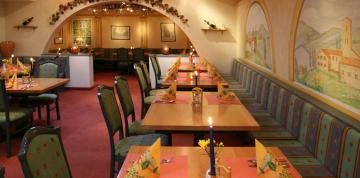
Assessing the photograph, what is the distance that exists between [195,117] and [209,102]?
729 mm

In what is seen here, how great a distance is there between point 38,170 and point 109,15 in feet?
46.9

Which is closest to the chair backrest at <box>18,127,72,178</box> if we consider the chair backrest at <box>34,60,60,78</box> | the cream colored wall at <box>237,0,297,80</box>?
the cream colored wall at <box>237,0,297,80</box>

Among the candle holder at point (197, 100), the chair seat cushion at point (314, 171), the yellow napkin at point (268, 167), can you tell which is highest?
the candle holder at point (197, 100)

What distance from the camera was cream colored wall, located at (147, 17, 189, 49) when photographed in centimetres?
1544

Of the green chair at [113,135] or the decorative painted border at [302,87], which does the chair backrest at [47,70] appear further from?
the decorative painted border at [302,87]

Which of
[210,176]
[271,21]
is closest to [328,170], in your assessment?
[210,176]

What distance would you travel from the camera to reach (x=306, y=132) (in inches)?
147

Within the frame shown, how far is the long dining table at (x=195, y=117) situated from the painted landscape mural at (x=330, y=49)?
894 millimetres

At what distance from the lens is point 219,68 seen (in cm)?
991

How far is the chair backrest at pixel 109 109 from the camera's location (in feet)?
11.8

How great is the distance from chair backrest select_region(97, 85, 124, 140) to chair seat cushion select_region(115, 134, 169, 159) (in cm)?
15

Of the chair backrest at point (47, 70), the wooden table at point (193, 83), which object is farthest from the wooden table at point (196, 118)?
the chair backrest at point (47, 70)

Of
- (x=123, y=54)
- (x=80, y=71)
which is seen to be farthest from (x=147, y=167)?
(x=123, y=54)

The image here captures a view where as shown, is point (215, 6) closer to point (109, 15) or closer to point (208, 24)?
point (208, 24)
